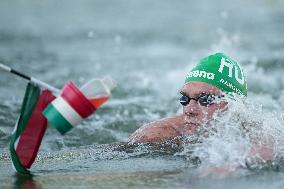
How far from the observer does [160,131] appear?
898 centimetres

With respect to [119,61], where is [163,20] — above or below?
above

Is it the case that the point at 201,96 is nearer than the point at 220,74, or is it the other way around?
the point at 201,96

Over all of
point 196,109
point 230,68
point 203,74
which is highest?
point 230,68

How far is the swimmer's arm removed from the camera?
883cm

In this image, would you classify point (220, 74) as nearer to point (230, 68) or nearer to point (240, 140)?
point (230, 68)

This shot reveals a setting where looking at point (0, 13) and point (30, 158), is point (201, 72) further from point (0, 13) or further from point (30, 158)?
point (0, 13)

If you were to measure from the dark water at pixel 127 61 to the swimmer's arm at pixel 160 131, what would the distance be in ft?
1.70

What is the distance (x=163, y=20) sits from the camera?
24.1 metres

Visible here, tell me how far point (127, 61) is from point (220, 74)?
8798 millimetres

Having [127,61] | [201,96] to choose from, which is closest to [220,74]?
[201,96]

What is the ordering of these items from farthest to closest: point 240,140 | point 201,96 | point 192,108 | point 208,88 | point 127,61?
point 127,61
point 208,88
point 201,96
point 192,108
point 240,140

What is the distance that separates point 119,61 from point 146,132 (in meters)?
8.63

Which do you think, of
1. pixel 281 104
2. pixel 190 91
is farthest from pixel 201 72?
pixel 281 104

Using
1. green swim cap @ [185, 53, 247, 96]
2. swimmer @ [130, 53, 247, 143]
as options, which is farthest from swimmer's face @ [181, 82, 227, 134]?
green swim cap @ [185, 53, 247, 96]
